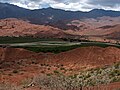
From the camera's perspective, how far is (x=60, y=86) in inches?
667

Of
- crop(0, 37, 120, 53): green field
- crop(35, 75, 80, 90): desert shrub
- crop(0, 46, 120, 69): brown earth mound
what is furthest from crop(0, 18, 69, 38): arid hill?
crop(35, 75, 80, 90): desert shrub

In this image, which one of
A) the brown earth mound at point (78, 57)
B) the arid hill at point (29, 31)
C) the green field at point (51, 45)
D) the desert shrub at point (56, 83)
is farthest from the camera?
the arid hill at point (29, 31)

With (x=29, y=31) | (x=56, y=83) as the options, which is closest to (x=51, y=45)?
(x=56, y=83)

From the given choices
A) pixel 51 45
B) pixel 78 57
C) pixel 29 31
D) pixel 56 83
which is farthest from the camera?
pixel 29 31

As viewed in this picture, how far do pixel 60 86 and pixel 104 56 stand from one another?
43673 millimetres

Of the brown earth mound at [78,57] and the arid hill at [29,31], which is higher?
the brown earth mound at [78,57]

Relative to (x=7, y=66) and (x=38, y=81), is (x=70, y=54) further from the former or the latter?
(x=38, y=81)

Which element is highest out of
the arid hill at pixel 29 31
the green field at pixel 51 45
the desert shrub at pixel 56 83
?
the desert shrub at pixel 56 83

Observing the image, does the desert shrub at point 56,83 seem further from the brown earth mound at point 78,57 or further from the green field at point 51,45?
the green field at point 51,45

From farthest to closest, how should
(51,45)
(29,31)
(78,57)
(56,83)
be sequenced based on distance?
(29,31), (51,45), (78,57), (56,83)

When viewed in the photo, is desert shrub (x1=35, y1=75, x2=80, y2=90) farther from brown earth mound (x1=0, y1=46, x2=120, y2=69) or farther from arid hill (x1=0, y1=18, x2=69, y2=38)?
arid hill (x1=0, y1=18, x2=69, y2=38)

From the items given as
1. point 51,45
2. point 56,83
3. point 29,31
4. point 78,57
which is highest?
point 56,83

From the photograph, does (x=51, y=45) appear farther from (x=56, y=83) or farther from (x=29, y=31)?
(x=29, y=31)

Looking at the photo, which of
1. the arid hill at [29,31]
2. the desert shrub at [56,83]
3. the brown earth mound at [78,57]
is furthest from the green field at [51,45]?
the arid hill at [29,31]
